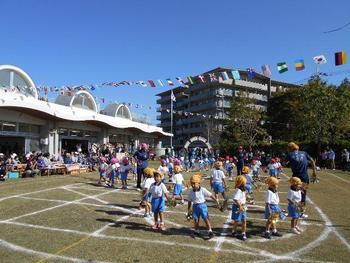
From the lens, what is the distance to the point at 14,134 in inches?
1153

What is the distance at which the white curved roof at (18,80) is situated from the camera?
30141mm

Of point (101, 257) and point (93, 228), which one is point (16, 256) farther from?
point (93, 228)

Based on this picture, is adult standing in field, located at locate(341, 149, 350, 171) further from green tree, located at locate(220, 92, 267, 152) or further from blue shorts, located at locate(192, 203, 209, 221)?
blue shorts, located at locate(192, 203, 209, 221)

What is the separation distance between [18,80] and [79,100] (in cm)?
889

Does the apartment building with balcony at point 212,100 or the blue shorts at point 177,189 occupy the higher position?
the apartment building with balcony at point 212,100

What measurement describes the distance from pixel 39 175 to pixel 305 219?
57.3ft

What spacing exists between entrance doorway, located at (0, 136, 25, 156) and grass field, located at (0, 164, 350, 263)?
15.3 m

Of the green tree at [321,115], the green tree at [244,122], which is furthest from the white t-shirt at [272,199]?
the green tree at [244,122]

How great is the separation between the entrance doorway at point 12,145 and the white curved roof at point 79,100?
7.35 meters

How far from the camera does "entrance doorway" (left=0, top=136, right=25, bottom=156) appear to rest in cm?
2921

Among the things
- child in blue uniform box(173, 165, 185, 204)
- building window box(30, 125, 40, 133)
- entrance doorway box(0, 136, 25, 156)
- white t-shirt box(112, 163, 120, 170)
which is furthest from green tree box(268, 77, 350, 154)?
child in blue uniform box(173, 165, 185, 204)

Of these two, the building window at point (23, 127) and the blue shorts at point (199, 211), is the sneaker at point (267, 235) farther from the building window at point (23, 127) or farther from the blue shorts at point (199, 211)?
the building window at point (23, 127)

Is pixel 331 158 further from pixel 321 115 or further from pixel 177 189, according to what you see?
pixel 177 189

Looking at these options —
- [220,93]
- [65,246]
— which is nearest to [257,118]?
[220,93]
